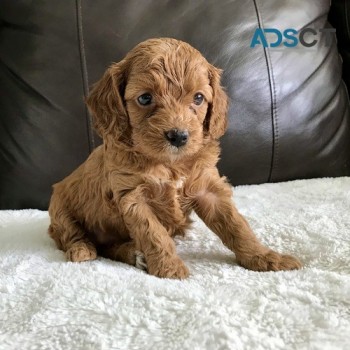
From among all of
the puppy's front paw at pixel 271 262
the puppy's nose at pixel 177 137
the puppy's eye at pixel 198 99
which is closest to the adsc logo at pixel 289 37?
the puppy's eye at pixel 198 99

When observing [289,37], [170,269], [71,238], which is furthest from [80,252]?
[289,37]

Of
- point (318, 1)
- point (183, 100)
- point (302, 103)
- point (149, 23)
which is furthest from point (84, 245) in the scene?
point (318, 1)

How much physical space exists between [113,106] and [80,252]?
1.86 ft

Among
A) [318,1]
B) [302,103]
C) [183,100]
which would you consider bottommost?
[302,103]

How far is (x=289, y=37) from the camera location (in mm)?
3141

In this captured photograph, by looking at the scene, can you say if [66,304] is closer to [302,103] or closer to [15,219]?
[15,219]

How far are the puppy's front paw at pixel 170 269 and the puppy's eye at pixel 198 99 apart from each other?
22.8 inches

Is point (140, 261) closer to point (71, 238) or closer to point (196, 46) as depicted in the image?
point (71, 238)

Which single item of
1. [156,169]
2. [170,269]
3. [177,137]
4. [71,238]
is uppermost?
[177,137]

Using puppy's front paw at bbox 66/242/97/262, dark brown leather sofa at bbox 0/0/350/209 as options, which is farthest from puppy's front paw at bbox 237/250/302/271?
dark brown leather sofa at bbox 0/0/350/209

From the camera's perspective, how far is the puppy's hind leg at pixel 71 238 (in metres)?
2.05

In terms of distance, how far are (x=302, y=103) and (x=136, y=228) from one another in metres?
1.59

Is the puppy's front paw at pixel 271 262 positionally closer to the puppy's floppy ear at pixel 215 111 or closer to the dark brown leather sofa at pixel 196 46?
Result: the puppy's floppy ear at pixel 215 111

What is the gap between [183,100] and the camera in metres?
1.91
